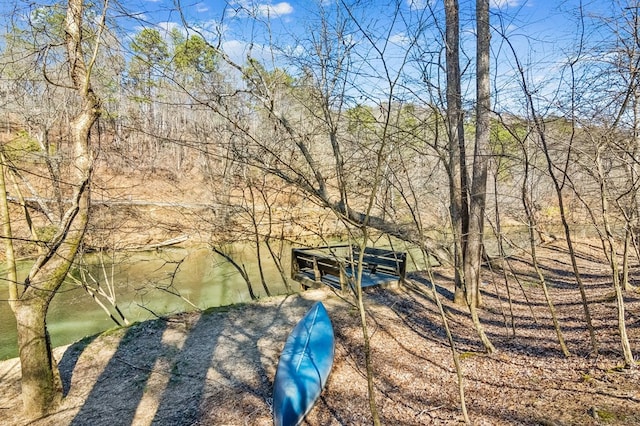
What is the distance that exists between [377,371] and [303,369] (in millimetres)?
960

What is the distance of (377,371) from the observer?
167 inches

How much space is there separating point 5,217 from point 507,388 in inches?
201

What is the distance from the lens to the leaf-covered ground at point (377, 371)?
125 inches

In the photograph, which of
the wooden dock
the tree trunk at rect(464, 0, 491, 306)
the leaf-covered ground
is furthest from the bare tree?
the tree trunk at rect(464, 0, 491, 306)

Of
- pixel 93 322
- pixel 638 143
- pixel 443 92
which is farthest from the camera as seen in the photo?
pixel 93 322

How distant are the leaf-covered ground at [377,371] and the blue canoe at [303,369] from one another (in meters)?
0.19

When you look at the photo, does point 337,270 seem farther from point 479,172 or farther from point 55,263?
point 55,263

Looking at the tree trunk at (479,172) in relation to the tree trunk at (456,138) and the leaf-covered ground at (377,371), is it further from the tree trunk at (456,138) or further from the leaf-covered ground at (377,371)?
the leaf-covered ground at (377,371)

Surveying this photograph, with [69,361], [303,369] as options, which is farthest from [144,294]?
[303,369]

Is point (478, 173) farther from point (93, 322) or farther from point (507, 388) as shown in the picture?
point (93, 322)

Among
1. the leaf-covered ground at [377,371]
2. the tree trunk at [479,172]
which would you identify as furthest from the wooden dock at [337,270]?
the tree trunk at [479,172]

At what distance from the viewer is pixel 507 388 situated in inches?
136

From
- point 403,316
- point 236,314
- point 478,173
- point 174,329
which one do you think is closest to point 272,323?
point 236,314

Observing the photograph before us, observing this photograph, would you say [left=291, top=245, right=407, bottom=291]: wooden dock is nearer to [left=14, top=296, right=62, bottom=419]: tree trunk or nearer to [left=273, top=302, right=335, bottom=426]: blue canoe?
[left=273, top=302, right=335, bottom=426]: blue canoe
